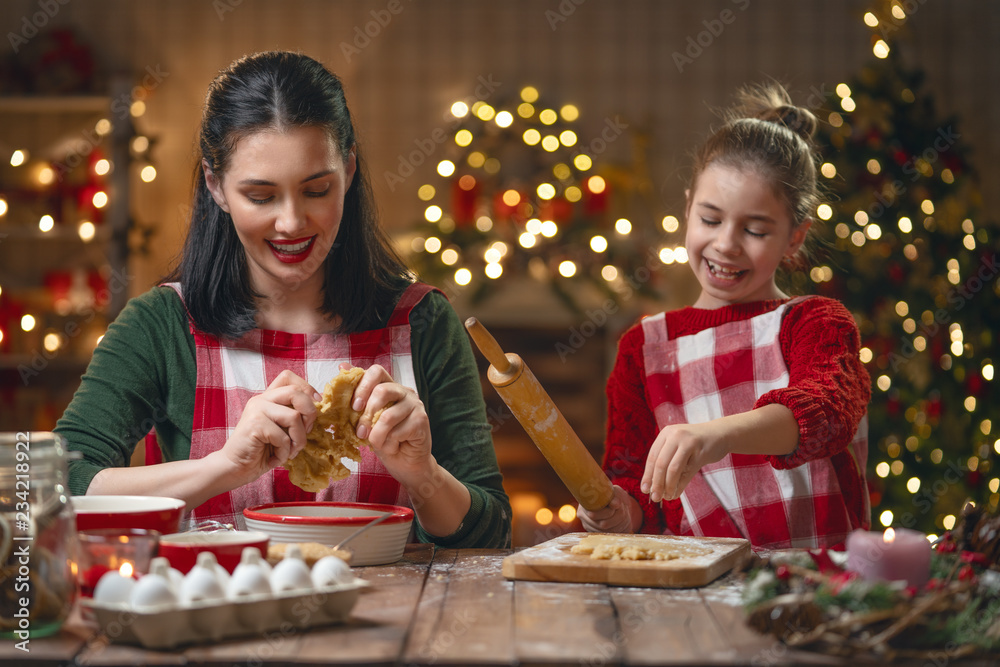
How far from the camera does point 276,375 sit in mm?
1458

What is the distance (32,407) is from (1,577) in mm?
3566

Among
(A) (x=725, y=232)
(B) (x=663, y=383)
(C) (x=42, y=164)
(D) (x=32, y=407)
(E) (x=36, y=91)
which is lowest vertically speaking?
(D) (x=32, y=407)

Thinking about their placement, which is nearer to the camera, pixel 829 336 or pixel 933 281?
pixel 829 336

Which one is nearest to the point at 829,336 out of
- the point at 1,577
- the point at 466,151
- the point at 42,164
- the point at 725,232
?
the point at 725,232

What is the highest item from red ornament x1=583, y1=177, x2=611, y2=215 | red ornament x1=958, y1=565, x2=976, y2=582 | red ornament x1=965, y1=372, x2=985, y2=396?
red ornament x1=583, y1=177, x2=611, y2=215

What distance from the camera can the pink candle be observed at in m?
0.86

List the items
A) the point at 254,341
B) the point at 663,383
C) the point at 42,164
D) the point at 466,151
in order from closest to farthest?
the point at 254,341 < the point at 663,383 < the point at 42,164 < the point at 466,151

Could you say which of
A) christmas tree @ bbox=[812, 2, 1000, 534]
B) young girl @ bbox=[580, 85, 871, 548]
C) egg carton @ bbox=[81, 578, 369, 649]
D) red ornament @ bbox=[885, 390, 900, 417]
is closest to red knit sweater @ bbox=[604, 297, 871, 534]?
young girl @ bbox=[580, 85, 871, 548]

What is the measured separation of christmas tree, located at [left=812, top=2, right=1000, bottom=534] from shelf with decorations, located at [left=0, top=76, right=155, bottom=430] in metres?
2.62

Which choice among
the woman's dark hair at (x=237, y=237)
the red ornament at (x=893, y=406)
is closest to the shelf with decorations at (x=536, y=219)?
the red ornament at (x=893, y=406)

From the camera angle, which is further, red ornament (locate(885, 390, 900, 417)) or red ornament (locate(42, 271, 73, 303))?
red ornament (locate(42, 271, 73, 303))

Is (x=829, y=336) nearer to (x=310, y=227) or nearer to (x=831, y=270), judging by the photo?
(x=310, y=227)

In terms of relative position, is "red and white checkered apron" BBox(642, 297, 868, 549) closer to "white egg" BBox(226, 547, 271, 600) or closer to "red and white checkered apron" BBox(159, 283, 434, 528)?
"red and white checkered apron" BBox(159, 283, 434, 528)

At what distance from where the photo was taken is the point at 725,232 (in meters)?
1.45
